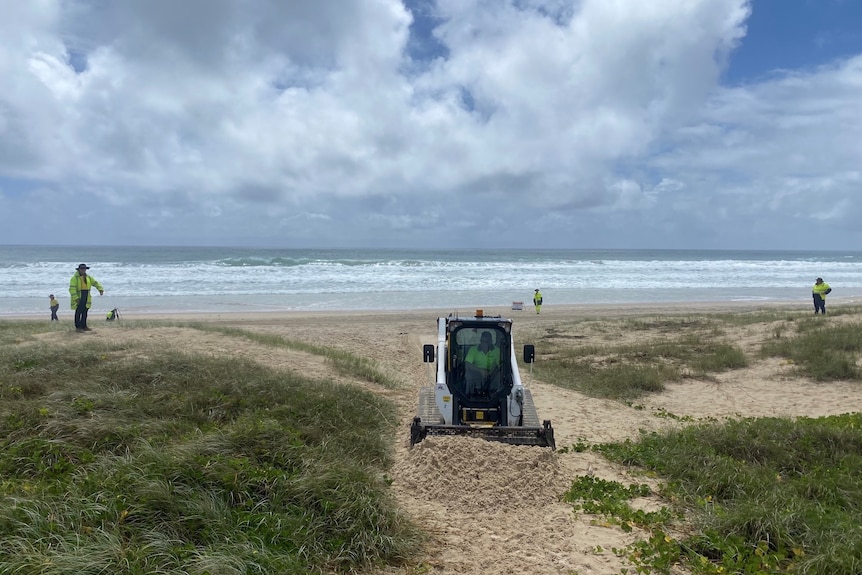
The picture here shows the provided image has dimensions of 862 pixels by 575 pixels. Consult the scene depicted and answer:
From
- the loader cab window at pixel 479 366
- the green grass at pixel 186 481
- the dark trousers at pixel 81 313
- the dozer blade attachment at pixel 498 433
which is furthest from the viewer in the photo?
the dark trousers at pixel 81 313

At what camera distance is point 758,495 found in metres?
5.56

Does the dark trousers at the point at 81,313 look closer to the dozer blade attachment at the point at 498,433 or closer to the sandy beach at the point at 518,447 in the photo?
the sandy beach at the point at 518,447

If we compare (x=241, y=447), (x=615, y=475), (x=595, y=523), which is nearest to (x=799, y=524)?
(x=595, y=523)

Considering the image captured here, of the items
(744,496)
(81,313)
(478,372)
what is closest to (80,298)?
(81,313)

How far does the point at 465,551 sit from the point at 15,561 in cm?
332

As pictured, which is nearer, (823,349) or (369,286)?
(823,349)

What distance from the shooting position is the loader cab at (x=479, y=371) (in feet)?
25.6

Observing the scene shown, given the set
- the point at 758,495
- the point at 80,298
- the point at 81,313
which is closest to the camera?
the point at 758,495

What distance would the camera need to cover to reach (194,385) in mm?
8156

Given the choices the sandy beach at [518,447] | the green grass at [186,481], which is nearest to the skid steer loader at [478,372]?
the sandy beach at [518,447]

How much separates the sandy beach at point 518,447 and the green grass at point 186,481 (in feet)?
1.91

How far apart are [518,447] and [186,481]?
12.2ft

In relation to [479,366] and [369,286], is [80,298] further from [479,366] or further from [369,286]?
[369,286]

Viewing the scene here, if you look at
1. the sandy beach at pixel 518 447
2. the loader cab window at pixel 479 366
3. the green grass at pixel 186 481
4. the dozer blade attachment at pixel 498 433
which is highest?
the loader cab window at pixel 479 366
